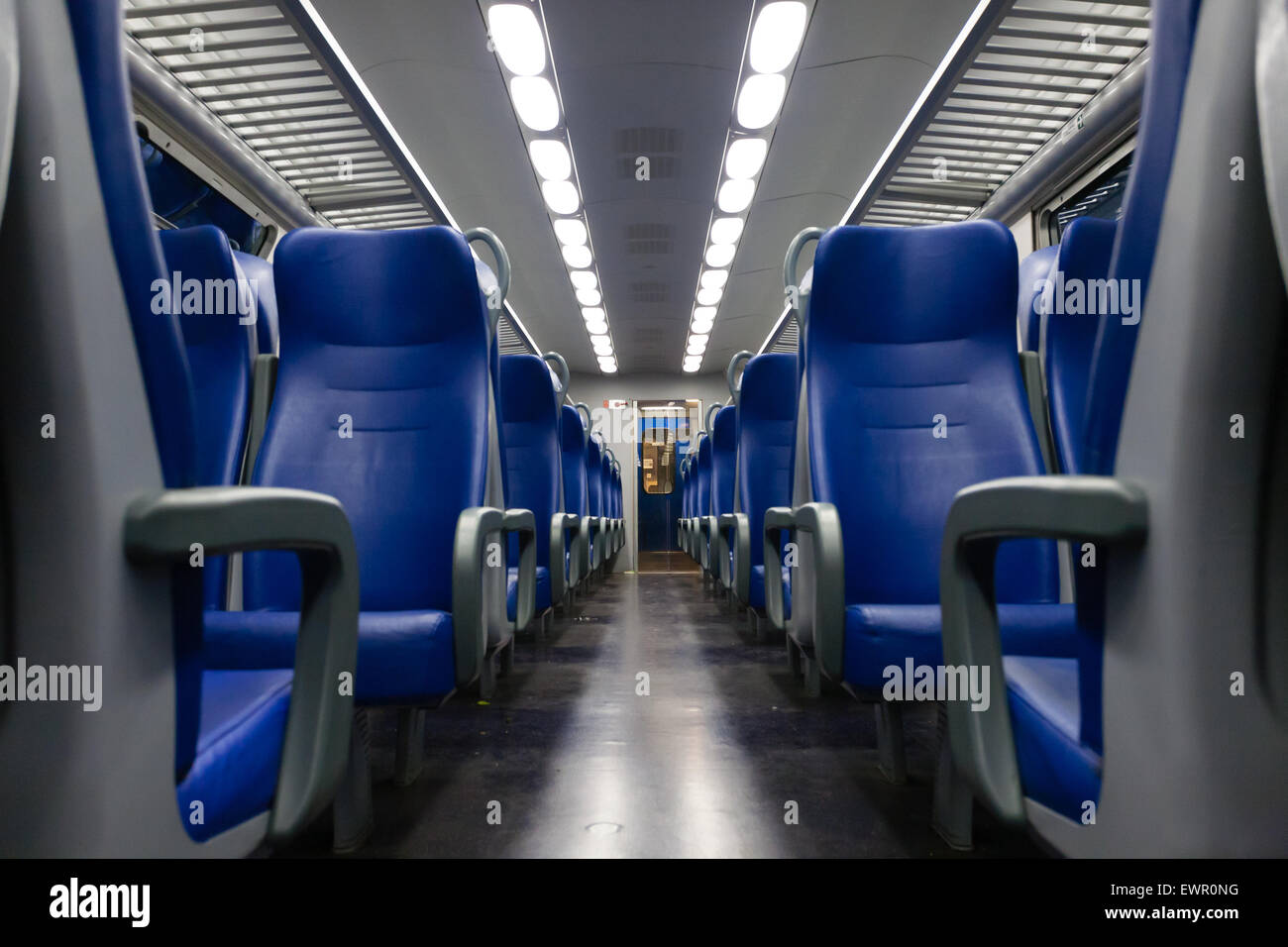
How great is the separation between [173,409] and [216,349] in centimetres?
123

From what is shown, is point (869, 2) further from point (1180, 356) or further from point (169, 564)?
point (169, 564)

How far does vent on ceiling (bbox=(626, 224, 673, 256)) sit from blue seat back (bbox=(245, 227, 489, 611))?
4470 mm

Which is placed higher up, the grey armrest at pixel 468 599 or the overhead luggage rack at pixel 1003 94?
the overhead luggage rack at pixel 1003 94

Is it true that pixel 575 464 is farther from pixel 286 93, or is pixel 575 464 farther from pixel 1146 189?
pixel 1146 189

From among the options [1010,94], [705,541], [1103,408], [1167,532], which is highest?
[1010,94]

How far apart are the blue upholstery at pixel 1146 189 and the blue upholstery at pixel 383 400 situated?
3.82 ft

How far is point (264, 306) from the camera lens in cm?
175

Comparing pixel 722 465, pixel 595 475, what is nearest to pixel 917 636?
pixel 722 465

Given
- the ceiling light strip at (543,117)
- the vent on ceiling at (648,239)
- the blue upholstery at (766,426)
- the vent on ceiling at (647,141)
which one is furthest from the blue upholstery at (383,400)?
the vent on ceiling at (648,239)

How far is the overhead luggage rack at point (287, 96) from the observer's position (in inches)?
98.6

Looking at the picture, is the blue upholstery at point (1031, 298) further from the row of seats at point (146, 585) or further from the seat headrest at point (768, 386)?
the row of seats at point (146, 585)
